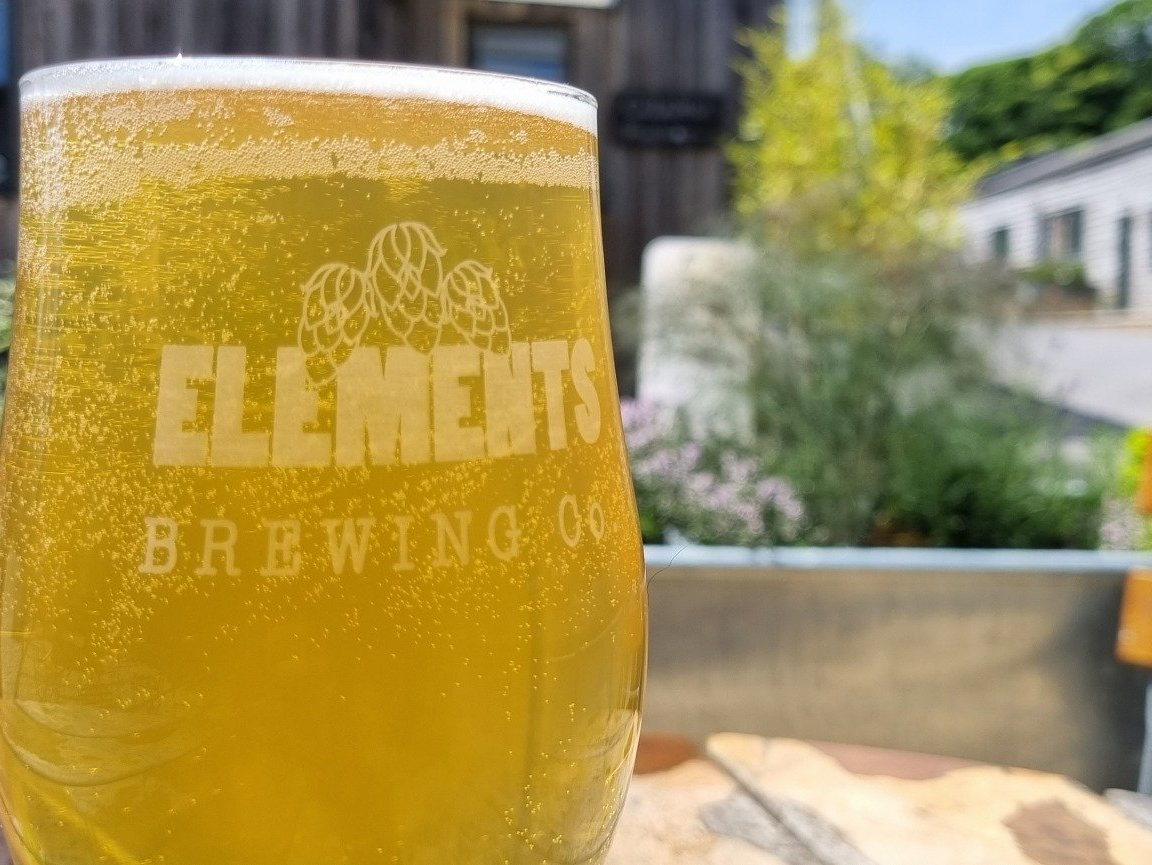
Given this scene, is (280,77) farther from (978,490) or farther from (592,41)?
(592,41)

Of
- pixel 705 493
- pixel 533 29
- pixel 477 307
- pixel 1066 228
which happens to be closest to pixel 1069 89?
pixel 1066 228

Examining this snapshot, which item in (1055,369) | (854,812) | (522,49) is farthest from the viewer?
(522,49)

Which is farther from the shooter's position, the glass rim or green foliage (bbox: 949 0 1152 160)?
green foliage (bbox: 949 0 1152 160)

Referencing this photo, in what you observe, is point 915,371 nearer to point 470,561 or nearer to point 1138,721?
point 1138,721

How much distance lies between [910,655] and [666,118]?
401 centimetres

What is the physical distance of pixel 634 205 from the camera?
603 centimetres

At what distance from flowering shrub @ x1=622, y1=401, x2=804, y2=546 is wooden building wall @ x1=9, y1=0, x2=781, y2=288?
2.48m

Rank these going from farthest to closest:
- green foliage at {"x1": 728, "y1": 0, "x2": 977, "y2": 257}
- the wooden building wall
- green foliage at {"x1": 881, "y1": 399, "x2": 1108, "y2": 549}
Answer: green foliage at {"x1": 728, "y1": 0, "x2": 977, "y2": 257}, the wooden building wall, green foliage at {"x1": 881, "y1": 399, "x2": 1108, "y2": 549}

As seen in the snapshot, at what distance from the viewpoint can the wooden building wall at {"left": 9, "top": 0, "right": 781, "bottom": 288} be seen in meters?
5.37

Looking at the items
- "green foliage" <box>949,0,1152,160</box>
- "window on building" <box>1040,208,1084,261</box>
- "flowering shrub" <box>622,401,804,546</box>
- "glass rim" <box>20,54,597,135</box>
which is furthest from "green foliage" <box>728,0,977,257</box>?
"window on building" <box>1040,208,1084,261</box>

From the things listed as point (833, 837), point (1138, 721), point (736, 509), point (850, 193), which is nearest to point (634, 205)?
point (850, 193)

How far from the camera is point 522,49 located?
5.98m

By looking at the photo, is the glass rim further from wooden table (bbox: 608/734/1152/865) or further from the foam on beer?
wooden table (bbox: 608/734/1152/865)

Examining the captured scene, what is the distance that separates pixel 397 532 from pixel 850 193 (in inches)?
197
